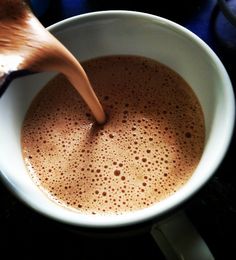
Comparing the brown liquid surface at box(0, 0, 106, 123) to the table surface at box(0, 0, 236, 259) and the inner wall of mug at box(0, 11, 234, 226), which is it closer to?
the inner wall of mug at box(0, 11, 234, 226)

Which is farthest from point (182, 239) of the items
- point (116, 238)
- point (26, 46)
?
point (26, 46)

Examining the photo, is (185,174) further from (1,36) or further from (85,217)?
(1,36)

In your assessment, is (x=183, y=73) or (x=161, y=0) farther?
(x=161, y=0)

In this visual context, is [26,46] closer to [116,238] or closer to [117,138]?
[117,138]

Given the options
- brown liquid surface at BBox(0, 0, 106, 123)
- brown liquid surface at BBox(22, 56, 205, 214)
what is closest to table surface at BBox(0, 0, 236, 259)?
brown liquid surface at BBox(22, 56, 205, 214)

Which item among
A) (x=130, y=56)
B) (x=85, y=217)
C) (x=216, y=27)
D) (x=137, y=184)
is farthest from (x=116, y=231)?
(x=216, y=27)
